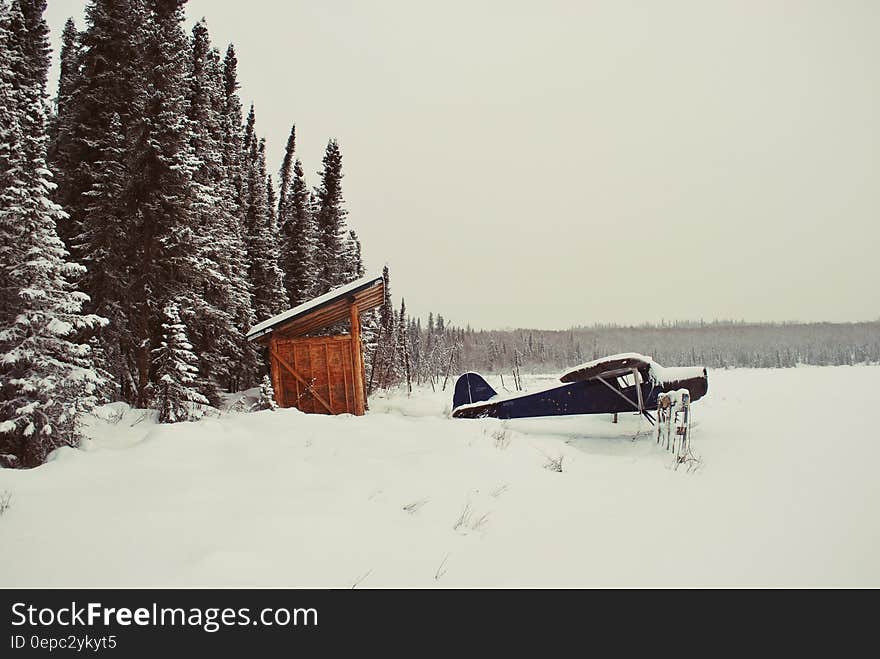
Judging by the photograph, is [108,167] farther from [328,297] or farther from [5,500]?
[5,500]

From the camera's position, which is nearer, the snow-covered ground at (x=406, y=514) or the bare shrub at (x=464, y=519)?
the snow-covered ground at (x=406, y=514)

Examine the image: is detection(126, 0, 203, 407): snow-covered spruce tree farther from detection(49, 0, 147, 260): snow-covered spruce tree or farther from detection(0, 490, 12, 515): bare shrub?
detection(0, 490, 12, 515): bare shrub

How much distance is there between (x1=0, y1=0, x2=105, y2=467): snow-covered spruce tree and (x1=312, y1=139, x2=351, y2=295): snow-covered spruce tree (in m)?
19.9

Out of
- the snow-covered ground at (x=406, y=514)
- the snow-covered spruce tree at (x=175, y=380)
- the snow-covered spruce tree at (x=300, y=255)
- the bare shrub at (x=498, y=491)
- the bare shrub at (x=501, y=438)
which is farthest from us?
the snow-covered spruce tree at (x=300, y=255)

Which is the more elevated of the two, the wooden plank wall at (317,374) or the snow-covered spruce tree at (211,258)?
the snow-covered spruce tree at (211,258)

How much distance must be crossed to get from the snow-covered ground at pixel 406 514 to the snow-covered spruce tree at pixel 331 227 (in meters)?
20.1

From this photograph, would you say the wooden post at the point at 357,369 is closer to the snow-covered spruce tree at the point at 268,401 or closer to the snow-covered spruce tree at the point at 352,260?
the snow-covered spruce tree at the point at 268,401

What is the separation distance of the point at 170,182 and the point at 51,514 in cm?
1327

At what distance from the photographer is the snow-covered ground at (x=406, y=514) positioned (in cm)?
286

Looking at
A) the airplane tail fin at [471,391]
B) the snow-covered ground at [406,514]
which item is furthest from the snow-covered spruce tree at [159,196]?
the airplane tail fin at [471,391]

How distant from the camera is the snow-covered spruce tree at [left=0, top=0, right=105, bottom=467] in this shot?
578cm

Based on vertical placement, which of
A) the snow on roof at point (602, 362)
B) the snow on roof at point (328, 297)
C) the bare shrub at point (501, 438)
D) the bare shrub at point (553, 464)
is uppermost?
the snow on roof at point (328, 297)
